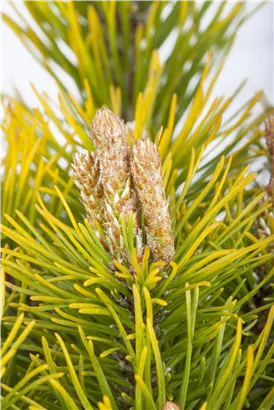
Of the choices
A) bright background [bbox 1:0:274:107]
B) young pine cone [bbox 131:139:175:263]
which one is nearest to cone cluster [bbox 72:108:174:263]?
young pine cone [bbox 131:139:175:263]

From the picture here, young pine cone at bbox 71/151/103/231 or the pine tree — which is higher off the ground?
young pine cone at bbox 71/151/103/231

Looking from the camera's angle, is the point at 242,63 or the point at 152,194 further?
the point at 242,63

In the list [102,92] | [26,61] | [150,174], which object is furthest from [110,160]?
[26,61]

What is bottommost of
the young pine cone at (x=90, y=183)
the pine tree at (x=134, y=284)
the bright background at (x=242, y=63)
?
the pine tree at (x=134, y=284)

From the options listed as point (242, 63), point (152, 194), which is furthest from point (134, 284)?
point (242, 63)

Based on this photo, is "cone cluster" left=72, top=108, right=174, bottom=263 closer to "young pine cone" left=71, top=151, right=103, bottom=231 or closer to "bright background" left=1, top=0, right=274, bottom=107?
"young pine cone" left=71, top=151, right=103, bottom=231

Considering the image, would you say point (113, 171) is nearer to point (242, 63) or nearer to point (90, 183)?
point (90, 183)

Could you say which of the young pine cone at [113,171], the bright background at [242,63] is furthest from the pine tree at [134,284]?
the bright background at [242,63]

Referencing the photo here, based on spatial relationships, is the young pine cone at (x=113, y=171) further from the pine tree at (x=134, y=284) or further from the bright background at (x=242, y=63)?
the bright background at (x=242, y=63)

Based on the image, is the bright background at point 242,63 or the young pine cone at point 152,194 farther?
the bright background at point 242,63

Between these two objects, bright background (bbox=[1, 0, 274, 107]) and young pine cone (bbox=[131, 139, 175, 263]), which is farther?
bright background (bbox=[1, 0, 274, 107])
